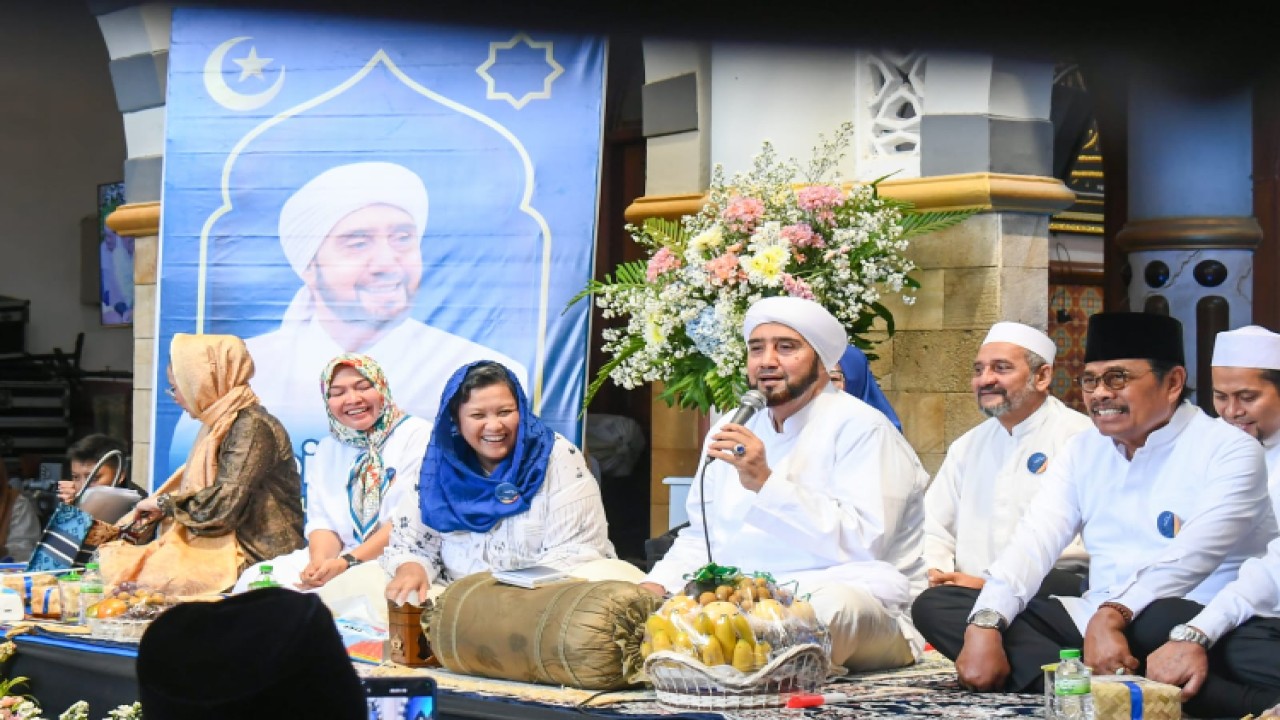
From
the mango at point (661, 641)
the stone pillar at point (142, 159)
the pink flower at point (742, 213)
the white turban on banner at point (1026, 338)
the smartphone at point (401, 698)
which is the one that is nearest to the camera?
the smartphone at point (401, 698)

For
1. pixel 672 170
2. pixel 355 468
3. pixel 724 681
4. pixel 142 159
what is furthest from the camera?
pixel 142 159

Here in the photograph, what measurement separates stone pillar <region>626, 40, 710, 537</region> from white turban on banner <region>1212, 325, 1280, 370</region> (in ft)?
10.0

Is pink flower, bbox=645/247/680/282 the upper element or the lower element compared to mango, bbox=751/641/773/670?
upper

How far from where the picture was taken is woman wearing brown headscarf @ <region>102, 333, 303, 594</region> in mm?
6332

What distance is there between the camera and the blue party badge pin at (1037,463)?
5359 millimetres

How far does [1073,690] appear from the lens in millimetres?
3367

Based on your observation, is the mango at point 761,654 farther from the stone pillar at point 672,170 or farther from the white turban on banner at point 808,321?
the stone pillar at point 672,170

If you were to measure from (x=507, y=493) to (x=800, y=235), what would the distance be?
1.56 metres

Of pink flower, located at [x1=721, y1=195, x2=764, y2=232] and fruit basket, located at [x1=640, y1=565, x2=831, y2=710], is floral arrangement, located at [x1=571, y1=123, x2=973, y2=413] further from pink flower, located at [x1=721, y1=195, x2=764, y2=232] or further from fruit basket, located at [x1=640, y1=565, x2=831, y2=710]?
fruit basket, located at [x1=640, y1=565, x2=831, y2=710]

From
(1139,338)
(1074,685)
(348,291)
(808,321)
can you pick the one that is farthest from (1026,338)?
(348,291)

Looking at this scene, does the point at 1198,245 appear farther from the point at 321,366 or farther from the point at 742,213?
the point at 321,366

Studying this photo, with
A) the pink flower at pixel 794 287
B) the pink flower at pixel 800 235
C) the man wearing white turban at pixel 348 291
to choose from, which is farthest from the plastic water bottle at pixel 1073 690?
the man wearing white turban at pixel 348 291

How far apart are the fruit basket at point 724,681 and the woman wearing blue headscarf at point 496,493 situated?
1.04 m

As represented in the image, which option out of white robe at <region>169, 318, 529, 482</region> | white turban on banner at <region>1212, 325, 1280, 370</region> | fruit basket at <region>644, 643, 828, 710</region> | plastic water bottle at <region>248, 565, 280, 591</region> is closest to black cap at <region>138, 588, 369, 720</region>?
fruit basket at <region>644, 643, 828, 710</region>
